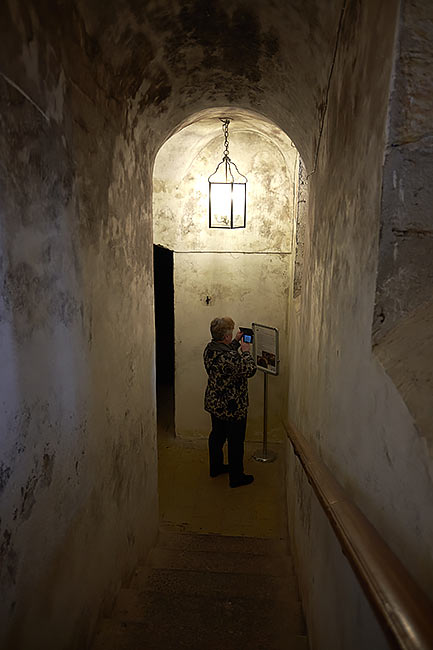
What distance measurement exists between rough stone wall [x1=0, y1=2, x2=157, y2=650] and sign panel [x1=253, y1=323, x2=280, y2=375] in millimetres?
2108

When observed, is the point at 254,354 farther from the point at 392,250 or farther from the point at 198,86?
the point at 392,250

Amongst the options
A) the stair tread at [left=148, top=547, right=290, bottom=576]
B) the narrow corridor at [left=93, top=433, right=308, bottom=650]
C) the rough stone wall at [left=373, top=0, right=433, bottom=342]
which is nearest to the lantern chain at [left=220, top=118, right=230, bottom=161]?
the narrow corridor at [left=93, top=433, right=308, bottom=650]

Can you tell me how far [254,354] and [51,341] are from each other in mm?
3233

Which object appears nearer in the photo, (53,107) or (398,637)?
(398,637)

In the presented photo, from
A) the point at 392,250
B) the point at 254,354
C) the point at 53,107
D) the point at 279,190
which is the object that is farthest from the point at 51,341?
the point at 279,190

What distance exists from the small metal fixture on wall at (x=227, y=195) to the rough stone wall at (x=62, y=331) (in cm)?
190

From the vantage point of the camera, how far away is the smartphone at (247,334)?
4527 mm

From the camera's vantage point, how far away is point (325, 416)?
183 centimetres

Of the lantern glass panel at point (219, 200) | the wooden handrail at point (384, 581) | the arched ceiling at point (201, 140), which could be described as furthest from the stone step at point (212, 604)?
the arched ceiling at point (201, 140)

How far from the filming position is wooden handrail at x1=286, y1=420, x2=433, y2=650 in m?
0.80

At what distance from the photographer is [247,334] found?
4.54 meters

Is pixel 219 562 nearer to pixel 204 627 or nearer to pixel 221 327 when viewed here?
pixel 204 627

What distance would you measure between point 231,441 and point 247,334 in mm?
1103

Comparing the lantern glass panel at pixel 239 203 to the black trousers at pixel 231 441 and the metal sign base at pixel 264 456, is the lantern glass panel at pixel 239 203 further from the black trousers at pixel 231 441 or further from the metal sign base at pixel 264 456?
the metal sign base at pixel 264 456
